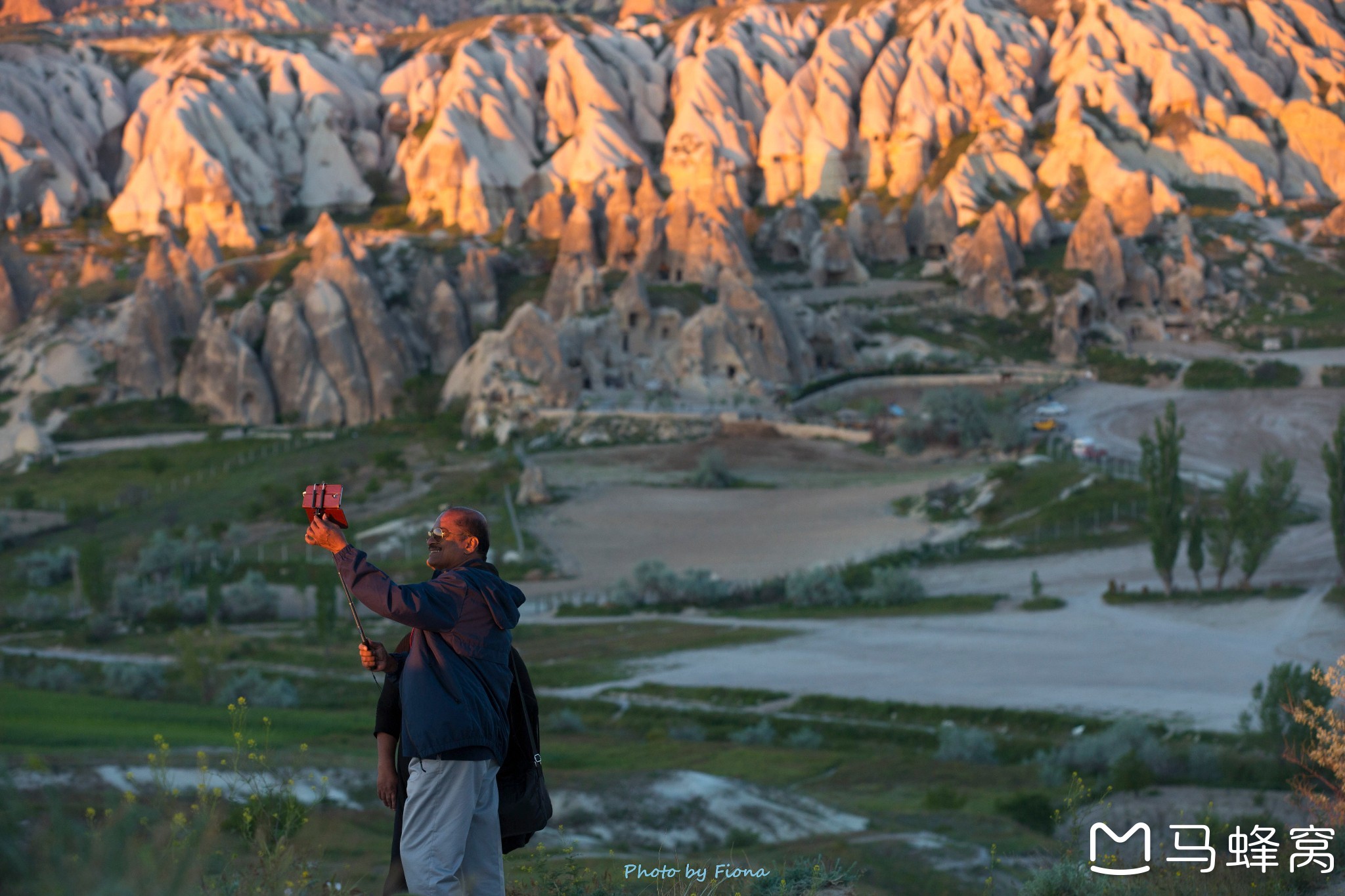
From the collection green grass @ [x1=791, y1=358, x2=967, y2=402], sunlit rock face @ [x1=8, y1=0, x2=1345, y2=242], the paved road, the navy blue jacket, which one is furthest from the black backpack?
sunlit rock face @ [x1=8, y1=0, x2=1345, y2=242]

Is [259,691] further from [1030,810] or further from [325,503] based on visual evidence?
[325,503]

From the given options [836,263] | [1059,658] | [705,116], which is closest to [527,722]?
[1059,658]

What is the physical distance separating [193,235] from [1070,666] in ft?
258

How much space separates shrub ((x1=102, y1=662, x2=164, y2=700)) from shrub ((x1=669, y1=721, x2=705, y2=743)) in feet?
37.3

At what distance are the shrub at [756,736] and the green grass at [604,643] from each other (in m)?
4.99

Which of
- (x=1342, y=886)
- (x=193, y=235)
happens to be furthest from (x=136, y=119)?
(x=1342, y=886)

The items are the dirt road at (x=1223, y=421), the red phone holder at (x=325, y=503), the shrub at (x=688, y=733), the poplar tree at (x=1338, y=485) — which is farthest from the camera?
the dirt road at (x=1223, y=421)

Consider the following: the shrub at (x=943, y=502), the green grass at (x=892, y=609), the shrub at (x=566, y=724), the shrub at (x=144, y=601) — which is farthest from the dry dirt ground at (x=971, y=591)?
the shrub at (x=144, y=601)

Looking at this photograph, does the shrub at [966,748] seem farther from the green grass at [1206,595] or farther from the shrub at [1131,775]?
the green grass at [1206,595]

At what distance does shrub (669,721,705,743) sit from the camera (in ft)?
73.4

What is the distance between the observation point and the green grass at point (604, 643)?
1075 inches

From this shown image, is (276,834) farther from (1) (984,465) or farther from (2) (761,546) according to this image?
(1) (984,465)

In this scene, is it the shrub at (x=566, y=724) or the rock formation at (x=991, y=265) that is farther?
the rock formation at (x=991, y=265)

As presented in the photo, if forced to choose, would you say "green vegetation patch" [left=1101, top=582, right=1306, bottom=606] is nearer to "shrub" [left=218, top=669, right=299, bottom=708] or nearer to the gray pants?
"shrub" [left=218, top=669, right=299, bottom=708]
